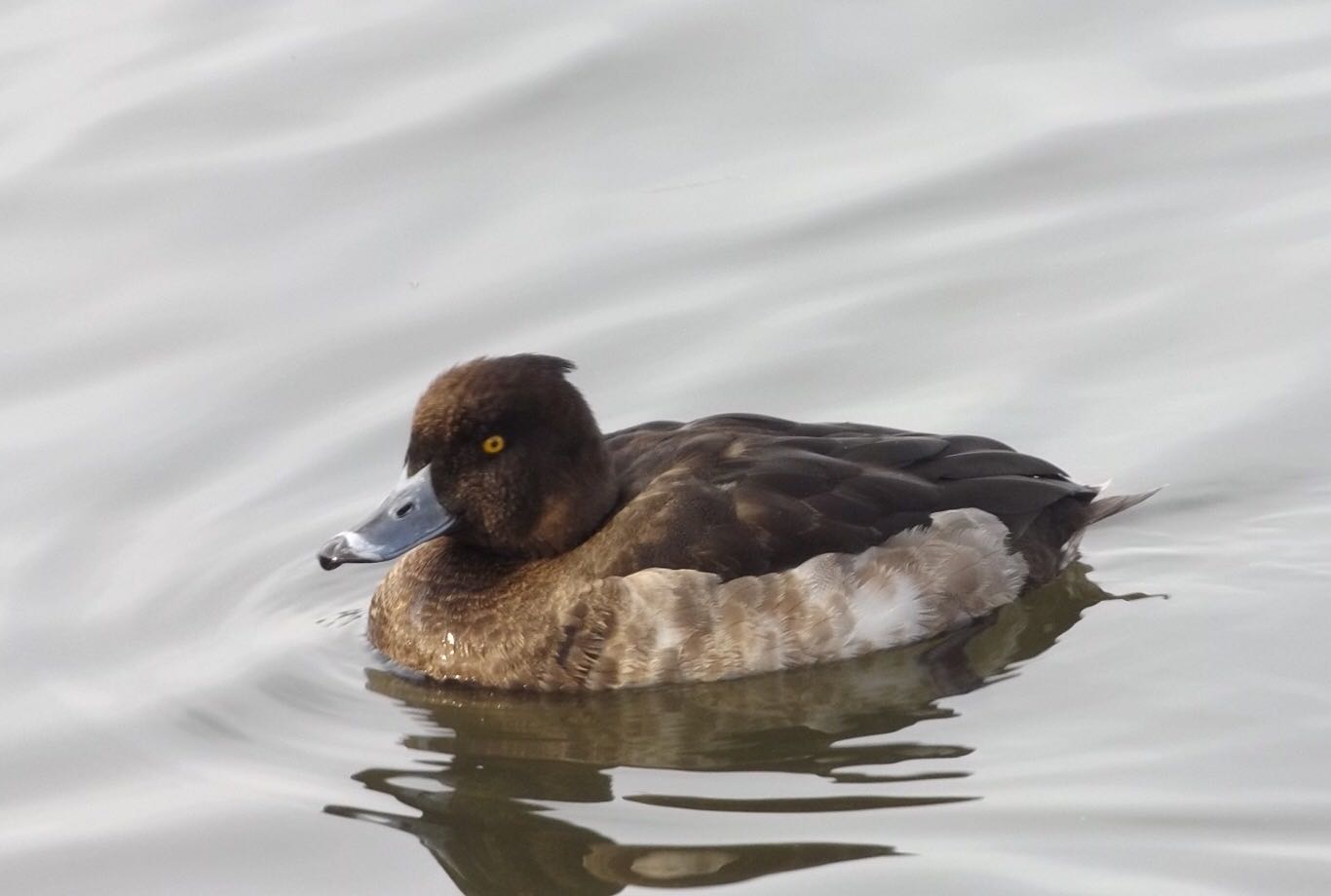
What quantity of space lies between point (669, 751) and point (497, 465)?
139cm

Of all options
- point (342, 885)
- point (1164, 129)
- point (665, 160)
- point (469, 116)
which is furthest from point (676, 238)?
point (342, 885)

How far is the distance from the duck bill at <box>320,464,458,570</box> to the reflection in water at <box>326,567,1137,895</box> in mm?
540

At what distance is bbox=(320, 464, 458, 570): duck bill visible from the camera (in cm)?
861

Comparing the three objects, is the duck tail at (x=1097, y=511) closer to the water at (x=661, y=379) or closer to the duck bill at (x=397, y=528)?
the water at (x=661, y=379)

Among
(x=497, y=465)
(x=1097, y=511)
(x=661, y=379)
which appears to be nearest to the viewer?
(x=497, y=465)

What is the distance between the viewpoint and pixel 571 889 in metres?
7.02

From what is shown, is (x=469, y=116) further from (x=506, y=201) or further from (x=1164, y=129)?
(x=1164, y=129)

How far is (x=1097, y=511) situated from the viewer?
30.8 feet

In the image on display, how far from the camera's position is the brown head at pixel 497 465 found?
863 cm

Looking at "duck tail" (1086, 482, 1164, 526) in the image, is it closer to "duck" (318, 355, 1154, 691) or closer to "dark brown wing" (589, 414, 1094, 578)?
"dark brown wing" (589, 414, 1094, 578)

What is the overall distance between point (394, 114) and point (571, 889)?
7.06 meters

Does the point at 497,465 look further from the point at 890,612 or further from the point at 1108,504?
the point at 1108,504

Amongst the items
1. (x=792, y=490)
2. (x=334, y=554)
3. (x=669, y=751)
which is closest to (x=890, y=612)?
(x=792, y=490)

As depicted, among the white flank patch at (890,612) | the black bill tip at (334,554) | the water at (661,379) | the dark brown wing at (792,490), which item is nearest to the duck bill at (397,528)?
the black bill tip at (334,554)
